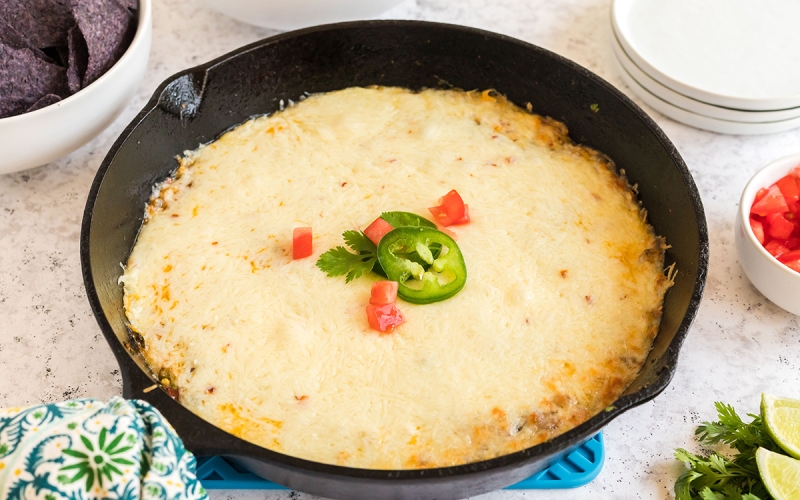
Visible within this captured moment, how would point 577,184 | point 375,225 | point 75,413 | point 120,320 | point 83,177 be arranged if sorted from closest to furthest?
point 75,413 → point 120,320 → point 375,225 → point 577,184 → point 83,177

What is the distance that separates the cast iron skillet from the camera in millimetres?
2002

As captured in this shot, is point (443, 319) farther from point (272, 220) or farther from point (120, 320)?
point (120, 320)

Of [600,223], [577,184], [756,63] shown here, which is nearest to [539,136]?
[577,184]

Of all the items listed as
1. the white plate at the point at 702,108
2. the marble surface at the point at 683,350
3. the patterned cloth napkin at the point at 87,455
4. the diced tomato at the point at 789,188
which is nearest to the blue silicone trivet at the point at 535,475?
the marble surface at the point at 683,350

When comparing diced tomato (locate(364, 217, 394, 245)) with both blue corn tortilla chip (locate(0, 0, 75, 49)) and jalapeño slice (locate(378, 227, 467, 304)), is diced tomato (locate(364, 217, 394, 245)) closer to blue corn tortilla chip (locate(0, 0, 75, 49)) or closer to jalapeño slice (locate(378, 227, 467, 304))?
jalapeño slice (locate(378, 227, 467, 304))

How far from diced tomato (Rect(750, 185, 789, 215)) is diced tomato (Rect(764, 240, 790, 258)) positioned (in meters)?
0.12

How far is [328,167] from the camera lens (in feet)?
9.95

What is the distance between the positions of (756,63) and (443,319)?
6.75 feet

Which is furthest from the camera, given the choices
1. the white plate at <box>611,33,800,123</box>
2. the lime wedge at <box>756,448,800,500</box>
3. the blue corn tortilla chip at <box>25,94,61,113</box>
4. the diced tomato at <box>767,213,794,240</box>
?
the white plate at <box>611,33,800,123</box>

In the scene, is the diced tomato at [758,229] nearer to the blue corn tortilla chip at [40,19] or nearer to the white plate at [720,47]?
the white plate at [720,47]

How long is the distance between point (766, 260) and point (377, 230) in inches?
54.7

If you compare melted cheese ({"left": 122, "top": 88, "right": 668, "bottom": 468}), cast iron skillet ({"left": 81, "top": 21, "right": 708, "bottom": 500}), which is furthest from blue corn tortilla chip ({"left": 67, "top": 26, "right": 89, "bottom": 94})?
melted cheese ({"left": 122, "top": 88, "right": 668, "bottom": 468})

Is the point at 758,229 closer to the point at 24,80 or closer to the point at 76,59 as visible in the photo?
the point at 76,59

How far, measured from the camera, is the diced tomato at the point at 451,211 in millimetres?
2797
